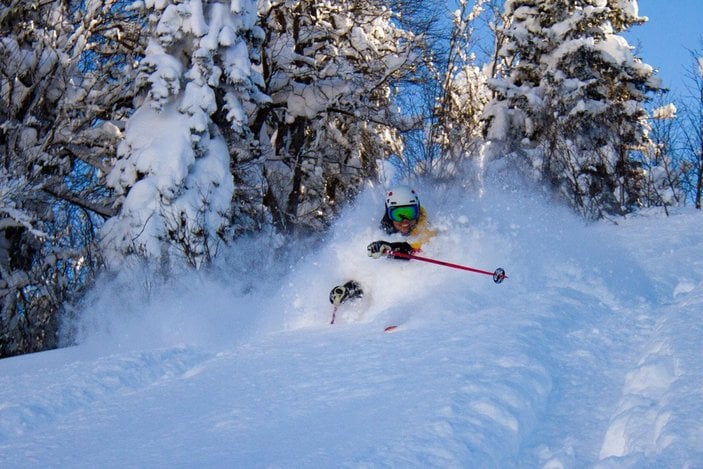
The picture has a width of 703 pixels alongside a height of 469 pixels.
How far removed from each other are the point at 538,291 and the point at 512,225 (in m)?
2.41

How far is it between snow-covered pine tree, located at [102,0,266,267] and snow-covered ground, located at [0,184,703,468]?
5.18 ft

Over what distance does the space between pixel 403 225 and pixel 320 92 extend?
8.24 metres

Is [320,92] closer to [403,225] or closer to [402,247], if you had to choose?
[403,225]

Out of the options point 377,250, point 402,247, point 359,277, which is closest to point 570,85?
point 402,247

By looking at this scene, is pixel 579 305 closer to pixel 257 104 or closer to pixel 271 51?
pixel 257 104

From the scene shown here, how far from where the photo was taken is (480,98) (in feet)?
82.3

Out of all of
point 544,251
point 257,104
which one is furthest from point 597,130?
point 544,251

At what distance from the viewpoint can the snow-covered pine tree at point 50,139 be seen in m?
10.4

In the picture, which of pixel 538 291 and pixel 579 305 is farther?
pixel 538 291

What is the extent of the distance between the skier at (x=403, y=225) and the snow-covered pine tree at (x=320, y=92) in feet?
23.1

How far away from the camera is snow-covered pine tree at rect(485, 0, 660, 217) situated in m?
17.7

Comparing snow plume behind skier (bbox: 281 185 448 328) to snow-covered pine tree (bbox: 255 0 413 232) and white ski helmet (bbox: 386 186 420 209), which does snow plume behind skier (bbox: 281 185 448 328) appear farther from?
snow-covered pine tree (bbox: 255 0 413 232)

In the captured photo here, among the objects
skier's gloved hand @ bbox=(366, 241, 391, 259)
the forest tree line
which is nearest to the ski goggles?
skier's gloved hand @ bbox=(366, 241, 391, 259)

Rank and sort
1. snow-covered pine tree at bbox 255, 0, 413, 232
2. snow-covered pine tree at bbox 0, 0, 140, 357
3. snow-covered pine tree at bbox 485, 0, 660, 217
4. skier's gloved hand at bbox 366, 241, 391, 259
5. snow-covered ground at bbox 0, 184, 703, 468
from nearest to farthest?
snow-covered ground at bbox 0, 184, 703, 468, skier's gloved hand at bbox 366, 241, 391, 259, snow-covered pine tree at bbox 0, 0, 140, 357, snow-covered pine tree at bbox 255, 0, 413, 232, snow-covered pine tree at bbox 485, 0, 660, 217
